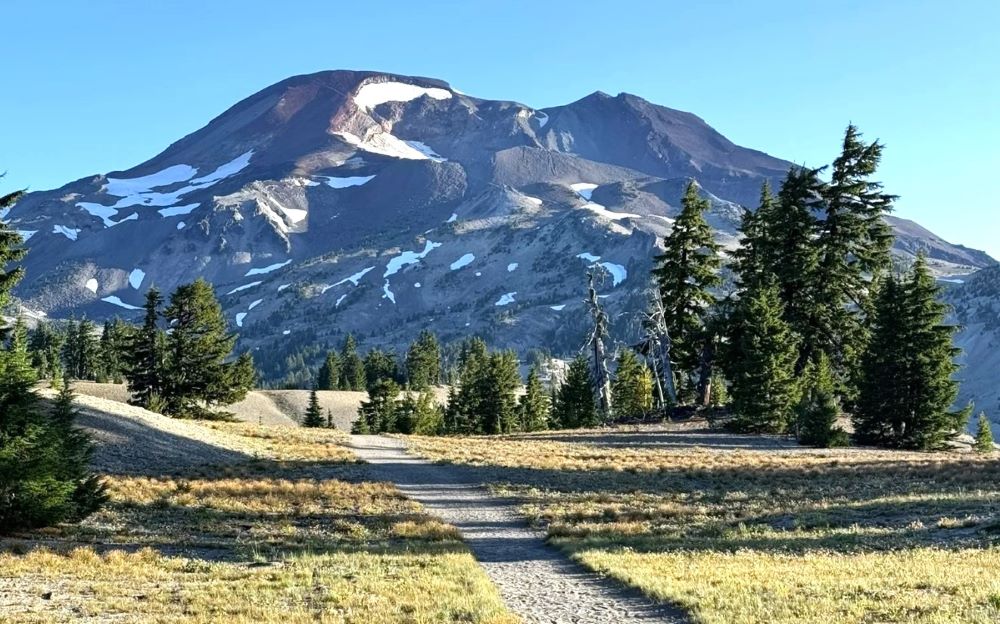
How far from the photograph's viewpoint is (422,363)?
121250mm

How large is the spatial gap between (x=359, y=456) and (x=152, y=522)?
17.2 m

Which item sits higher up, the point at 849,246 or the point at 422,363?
the point at 849,246

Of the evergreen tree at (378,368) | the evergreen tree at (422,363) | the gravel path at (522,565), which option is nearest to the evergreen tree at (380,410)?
the evergreen tree at (422,363)

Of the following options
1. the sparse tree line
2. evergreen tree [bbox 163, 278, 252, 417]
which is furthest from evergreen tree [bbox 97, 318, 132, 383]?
the sparse tree line

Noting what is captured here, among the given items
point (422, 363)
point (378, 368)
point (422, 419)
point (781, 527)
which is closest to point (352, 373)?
point (378, 368)

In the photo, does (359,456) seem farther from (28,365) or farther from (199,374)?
(199,374)

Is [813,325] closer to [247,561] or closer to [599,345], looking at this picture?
[599,345]

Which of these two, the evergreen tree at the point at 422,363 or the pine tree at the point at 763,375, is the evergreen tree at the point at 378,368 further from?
the pine tree at the point at 763,375

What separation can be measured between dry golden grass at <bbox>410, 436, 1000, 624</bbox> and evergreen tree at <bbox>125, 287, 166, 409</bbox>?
102ft

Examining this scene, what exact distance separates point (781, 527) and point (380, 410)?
69.2m

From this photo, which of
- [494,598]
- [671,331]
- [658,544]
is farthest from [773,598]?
[671,331]

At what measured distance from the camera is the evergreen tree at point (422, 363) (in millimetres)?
115750

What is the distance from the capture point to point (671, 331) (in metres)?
51.7

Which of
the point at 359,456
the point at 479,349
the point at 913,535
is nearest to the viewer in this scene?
the point at 913,535
